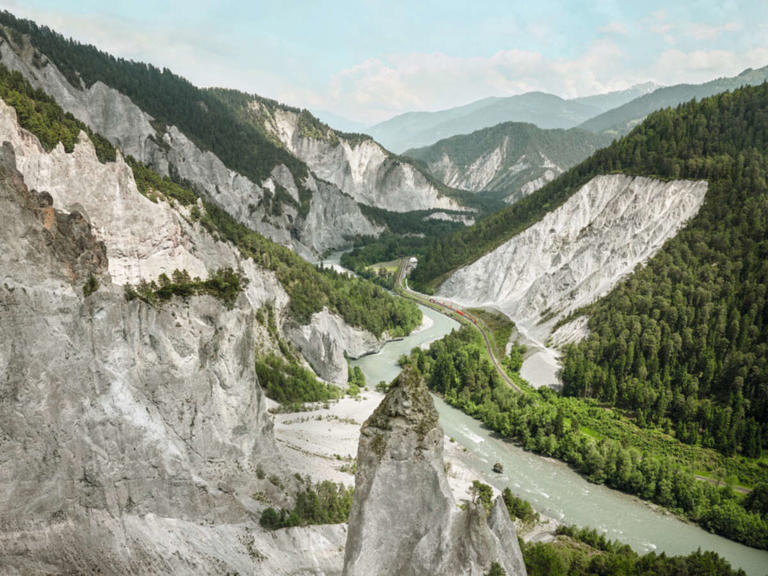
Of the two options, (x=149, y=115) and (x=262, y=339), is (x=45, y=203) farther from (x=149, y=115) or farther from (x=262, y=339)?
(x=149, y=115)

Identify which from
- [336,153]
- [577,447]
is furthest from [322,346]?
[336,153]

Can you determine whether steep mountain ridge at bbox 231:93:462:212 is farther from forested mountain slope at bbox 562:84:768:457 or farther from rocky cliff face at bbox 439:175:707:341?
forested mountain slope at bbox 562:84:768:457

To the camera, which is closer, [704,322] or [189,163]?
[704,322]

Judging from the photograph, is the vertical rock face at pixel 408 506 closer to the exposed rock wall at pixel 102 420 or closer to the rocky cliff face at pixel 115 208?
the exposed rock wall at pixel 102 420

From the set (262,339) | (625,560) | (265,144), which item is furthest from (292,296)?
(265,144)

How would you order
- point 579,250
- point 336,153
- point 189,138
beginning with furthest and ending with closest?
point 336,153, point 189,138, point 579,250

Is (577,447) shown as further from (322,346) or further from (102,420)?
(102,420)
